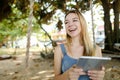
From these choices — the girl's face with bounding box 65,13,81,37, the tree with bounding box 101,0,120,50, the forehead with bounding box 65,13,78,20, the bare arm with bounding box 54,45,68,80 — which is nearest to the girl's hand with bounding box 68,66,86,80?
the bare arm with bounding box 54,45,68,80

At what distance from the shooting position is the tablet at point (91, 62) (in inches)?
71.2

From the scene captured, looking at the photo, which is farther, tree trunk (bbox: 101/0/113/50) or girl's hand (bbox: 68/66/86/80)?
tree trunk (bbox: 101/0/113/50)

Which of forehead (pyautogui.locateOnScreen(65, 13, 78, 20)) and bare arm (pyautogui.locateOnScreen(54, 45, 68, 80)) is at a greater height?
forehead (pyautogui.locateOnScreen(65, 13, 78, 20))

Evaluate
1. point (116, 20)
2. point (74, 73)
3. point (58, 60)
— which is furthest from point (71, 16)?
point (116, 20)

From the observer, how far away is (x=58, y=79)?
198 centimetres

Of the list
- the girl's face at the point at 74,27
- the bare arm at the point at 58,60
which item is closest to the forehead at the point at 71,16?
the girl's face at the point at 74,27

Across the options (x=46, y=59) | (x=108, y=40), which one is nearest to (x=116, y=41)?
(x=108, y=40)

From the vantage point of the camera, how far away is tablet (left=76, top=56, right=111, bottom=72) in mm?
1809

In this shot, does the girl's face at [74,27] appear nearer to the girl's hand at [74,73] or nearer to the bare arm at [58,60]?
the bare arm at [58,60]

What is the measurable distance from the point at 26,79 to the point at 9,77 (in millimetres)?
668

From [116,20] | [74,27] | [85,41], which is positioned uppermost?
[116,20]

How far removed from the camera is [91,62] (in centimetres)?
184

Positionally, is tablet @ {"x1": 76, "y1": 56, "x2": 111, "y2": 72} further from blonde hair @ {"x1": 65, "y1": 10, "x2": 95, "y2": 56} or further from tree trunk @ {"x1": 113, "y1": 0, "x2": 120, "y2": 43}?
tree trunk @ {"x1": 113, "y1": 0, "x2": 120, "y2": 43}

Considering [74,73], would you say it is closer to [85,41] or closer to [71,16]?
[85,41]
